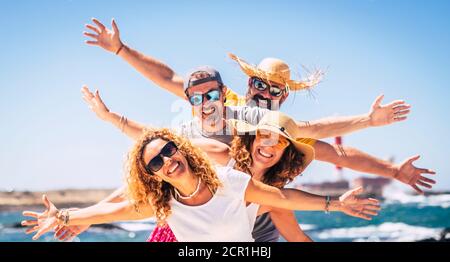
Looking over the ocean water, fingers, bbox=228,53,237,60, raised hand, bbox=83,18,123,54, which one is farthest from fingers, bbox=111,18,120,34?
the ocean water

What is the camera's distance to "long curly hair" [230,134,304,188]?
306 centimetres

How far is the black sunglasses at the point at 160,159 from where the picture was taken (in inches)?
109

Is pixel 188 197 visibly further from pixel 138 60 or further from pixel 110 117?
pixel 138 60

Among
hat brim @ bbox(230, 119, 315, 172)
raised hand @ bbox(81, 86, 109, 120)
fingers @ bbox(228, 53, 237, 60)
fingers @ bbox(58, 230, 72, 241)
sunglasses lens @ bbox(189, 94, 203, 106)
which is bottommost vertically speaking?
fingers @ bbox(58, 230, 72, 241)

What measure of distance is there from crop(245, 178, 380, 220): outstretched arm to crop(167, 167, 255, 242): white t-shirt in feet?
0.22

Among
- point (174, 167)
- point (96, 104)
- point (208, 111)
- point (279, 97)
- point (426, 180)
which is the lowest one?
point (174, 167)

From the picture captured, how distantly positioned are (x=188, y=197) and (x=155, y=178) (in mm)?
190

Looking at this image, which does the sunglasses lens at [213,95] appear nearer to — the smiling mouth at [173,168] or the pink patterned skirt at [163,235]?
the smiling mouth at [173,168]

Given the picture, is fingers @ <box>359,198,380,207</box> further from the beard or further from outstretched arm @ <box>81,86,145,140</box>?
outstretched arm @ <box>81,86,145,140</box>

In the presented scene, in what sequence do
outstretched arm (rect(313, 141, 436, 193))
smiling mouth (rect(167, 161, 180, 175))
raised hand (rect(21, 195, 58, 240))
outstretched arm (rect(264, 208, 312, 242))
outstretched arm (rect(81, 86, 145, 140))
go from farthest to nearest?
outstretched arm (rect(313, 141, 436, 193)) < outstretched arm (rect(81, 86, 145, 140)) < outstretched arm (rect(264, 208, 312, 242)) < raised hand (rect(21, 195, 58, 240)) < smiling mouth (rect(167, 161, 180, 175))

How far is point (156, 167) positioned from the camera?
2785mm

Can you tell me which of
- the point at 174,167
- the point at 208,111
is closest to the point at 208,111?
the point at 208,111

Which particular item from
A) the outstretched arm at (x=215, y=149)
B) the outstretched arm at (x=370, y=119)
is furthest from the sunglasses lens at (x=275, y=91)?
the outstretched arm at (x=215, y=149)

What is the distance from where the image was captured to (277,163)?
3141 mm
